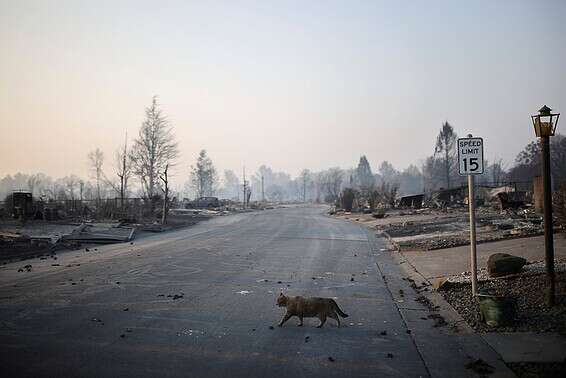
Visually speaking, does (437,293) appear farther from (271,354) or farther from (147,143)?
(147,143)

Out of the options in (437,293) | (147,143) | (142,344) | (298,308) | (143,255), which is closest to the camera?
(142,344)

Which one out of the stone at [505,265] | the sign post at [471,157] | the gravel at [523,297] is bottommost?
the gravel at [523,297]

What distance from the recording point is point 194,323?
7.34 metres

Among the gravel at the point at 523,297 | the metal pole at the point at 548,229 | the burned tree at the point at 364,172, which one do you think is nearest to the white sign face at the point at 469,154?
the metal pole at the point at 548,229

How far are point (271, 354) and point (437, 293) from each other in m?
4.99

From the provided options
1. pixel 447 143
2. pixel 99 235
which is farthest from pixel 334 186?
pixel 99 235

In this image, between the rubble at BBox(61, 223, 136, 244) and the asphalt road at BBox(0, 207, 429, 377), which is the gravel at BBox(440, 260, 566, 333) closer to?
the asphalt road at BBox(0, 207, 429, 377)

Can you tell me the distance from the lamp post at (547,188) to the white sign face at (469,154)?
3.45ft

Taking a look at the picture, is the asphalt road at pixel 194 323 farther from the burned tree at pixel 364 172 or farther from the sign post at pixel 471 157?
the burned tree at pixel 364 172

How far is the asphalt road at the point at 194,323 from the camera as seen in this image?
5469 mm

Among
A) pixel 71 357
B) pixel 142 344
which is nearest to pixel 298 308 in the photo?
pixel 142 344

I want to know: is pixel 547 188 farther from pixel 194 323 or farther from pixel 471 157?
pixel 194 323

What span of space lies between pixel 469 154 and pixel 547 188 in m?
1.55

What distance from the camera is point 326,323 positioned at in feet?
24.9
